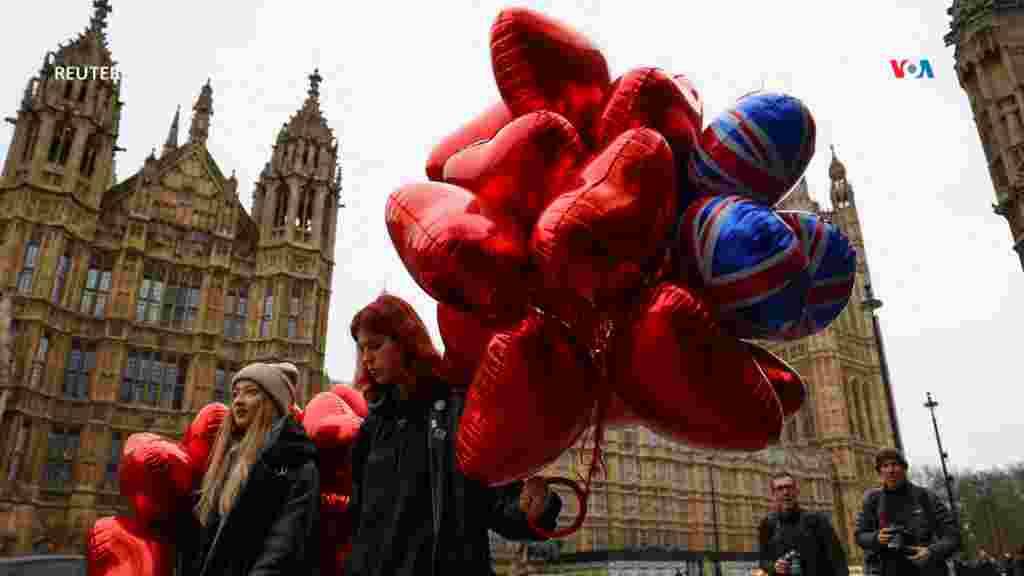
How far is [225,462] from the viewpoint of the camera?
2.81 m

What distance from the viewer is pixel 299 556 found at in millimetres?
2465

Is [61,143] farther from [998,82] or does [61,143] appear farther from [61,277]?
[998,82]

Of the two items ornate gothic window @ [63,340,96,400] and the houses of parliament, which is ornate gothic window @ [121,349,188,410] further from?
ornate gothic window @ [63,340,96,400]

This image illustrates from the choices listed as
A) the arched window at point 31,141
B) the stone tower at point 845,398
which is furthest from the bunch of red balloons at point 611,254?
the stone tower at point 845,398

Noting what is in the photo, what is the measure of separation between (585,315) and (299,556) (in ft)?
4.66

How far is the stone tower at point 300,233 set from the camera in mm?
24359

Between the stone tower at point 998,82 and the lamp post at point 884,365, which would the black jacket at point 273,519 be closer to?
the lamp post at point 884,365

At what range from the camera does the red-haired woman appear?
222 centimetres

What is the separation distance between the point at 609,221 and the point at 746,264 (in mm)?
439

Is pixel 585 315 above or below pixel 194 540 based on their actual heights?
above

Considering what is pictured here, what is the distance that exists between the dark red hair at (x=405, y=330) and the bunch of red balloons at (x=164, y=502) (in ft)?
2.06

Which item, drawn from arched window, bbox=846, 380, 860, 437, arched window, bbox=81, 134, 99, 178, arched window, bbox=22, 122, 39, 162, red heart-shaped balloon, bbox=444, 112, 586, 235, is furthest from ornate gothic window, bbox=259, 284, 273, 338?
arched window, bbox=846, 380, 860, 437

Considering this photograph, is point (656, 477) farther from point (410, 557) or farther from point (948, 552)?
point (410, 557)

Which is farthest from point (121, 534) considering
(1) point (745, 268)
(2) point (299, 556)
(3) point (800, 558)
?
(3) point (800, 558)
